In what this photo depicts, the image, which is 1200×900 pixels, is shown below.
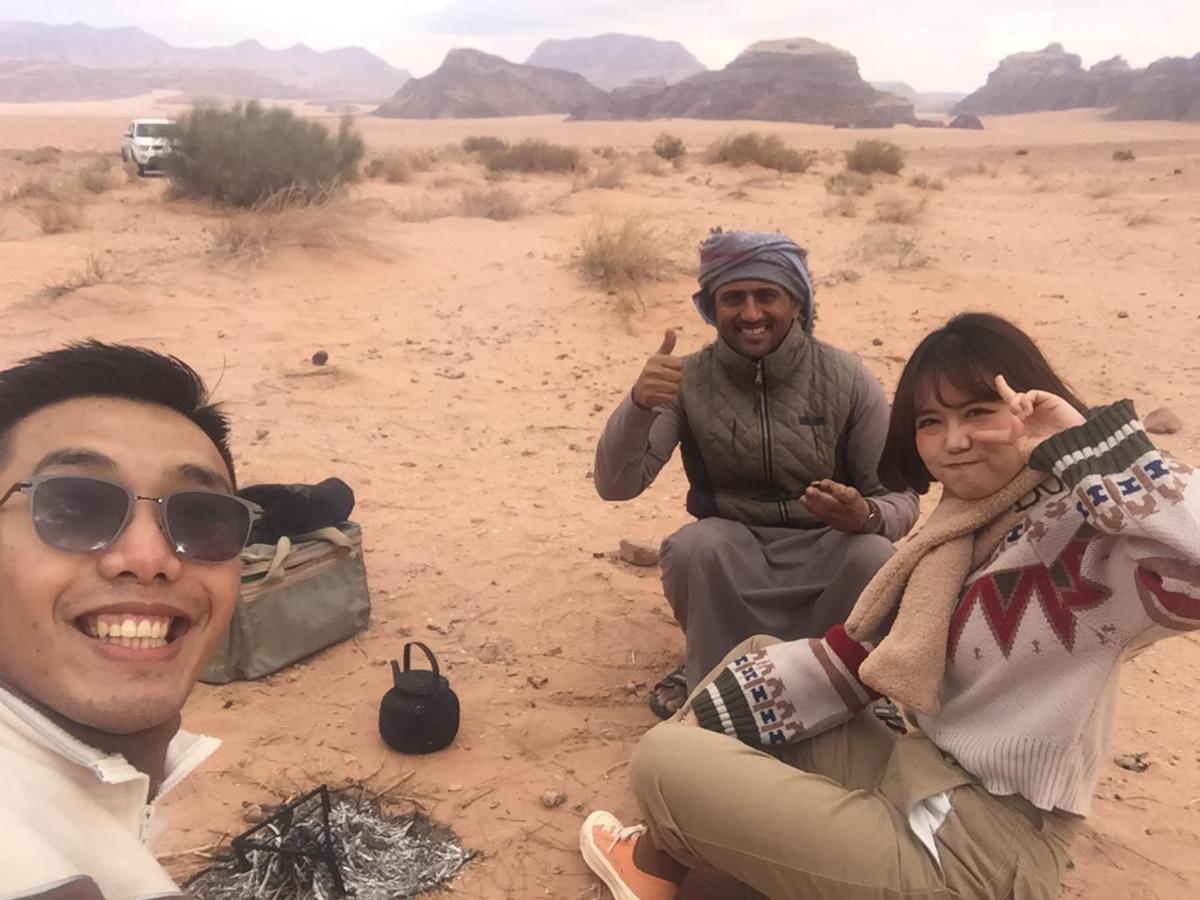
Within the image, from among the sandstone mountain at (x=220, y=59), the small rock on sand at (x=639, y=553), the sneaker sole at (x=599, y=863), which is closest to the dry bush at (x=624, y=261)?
the small rock on sand at (x=639, y=553)

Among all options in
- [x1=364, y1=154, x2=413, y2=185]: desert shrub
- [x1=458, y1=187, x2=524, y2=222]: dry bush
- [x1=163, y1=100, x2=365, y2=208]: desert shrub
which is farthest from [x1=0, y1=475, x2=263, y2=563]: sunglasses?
[x1=364, y1=154, x2=413, y2=185]: desert shrub

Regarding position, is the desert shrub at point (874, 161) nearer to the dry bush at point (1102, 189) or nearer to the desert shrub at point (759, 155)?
the desert shrub at point (759, 155)

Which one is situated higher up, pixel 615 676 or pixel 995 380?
pixel 995 380

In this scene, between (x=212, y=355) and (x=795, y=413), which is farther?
(x=212, y=355)

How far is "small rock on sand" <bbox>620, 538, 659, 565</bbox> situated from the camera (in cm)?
414

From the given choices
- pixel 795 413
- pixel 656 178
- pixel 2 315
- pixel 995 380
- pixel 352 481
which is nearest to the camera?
pixel 995 380

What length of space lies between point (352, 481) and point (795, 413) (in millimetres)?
2796

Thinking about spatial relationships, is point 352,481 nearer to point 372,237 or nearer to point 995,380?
point 995,380

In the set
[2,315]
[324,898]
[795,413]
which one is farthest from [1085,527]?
[2,315]

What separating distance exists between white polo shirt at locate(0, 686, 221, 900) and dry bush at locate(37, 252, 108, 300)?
7014mm

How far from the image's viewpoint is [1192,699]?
316cm

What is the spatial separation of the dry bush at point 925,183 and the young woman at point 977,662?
15.4 m

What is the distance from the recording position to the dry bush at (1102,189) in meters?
14.4

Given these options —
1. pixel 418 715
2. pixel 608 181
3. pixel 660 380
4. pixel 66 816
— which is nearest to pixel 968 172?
pixel 608 181
